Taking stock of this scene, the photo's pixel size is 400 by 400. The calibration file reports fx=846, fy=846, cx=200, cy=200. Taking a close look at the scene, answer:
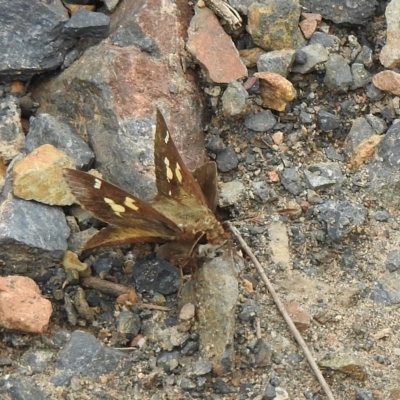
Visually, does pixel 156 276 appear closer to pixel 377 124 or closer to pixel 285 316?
pixel 285 316

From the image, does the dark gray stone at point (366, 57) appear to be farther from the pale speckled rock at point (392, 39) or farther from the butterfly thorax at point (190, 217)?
the butterfly thorax at point (190, 217)

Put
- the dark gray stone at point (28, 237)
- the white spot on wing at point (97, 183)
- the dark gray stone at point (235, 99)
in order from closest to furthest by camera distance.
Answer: the white spot on wing at point (97, 183) → the dark gray stone at point (28, 237) → the dark gray stone at point (235, 99)

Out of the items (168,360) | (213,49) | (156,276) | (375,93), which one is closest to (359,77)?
(375,93)

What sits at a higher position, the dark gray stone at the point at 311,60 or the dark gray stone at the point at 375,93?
the dark gray stone at the point at 311,60

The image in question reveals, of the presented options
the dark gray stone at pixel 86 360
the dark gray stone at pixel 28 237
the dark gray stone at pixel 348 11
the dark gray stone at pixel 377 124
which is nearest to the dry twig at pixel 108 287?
the dark gray stone at pixel 28 237

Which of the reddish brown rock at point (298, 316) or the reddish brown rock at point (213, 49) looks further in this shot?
the reddish brown rock at point (213, 49)

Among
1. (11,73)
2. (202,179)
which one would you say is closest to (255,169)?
(202,179)

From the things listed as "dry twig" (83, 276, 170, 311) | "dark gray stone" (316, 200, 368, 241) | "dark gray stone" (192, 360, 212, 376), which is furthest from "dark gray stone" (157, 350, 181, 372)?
"dark gray stone" (316, 200, 368, 241)
